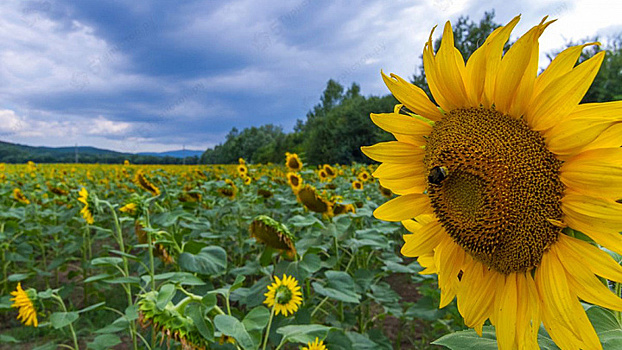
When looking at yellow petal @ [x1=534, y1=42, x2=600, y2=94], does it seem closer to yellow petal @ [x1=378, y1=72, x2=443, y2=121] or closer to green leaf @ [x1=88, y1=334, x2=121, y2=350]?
yellow petal @ [x1=378, y1=72, x2=443, y2=121]

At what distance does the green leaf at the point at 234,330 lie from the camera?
1118 mm

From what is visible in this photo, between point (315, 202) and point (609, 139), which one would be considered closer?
point (609, 139)

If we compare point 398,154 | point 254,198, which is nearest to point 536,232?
point 398,154

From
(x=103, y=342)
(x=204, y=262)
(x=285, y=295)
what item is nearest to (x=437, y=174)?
(x=285, y=295)

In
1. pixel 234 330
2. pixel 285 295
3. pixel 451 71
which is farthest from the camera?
pixel 285 295

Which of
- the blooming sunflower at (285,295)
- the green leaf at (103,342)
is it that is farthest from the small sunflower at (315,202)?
the green leaf at (103,342)

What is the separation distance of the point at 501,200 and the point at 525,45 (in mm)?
232

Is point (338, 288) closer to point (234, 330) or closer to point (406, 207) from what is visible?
point (234, 330)

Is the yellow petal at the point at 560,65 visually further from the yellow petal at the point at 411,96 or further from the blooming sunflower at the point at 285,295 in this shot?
the blooming sunflower at the point at 285,295

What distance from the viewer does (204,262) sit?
183 cm

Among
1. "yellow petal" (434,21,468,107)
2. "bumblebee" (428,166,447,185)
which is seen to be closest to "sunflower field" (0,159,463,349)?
"bumblebee" (428,166,447,185)

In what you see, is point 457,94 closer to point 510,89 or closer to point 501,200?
point 510,89

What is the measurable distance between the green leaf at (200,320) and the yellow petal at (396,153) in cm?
77

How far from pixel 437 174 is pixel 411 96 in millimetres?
149
